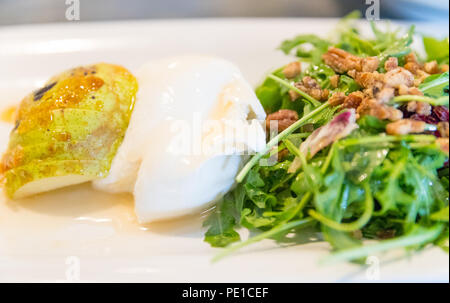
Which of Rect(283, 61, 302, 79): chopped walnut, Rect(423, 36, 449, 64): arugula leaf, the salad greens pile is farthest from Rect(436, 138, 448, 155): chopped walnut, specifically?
Rect(423, 36, 449, 64): arugula leaf

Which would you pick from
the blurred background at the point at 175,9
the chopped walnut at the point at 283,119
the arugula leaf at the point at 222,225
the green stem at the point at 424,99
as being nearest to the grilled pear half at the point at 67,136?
the arugula leaf at the point at 222,225

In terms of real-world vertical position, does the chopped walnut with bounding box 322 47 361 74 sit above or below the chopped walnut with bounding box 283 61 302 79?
above

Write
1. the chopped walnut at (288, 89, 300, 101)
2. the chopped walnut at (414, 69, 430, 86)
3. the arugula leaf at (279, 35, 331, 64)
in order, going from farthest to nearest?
the arugula leaf at (279, 35, 331, 64), the chopped walnut at (288, 89, 300, 101), the chopped walnut at (414, 69, 430, 86)

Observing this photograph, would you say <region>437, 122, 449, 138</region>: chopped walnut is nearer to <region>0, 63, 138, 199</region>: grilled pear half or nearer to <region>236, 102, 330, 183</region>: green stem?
<region>236, 102, 330, 183</region>: green stem

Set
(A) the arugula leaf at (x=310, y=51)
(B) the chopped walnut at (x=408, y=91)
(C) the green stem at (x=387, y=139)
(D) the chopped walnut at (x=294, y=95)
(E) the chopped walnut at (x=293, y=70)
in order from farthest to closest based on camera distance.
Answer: (A) the arugula leaf at (x=310, y=51)
(E) the chopped walnut at (x=293, y=70)
(D) the chopped walnut at (x=294, y=95)
(B) the chopped walnut at (x=408, y=91)
(C) the green stem at (x=387, y=139)

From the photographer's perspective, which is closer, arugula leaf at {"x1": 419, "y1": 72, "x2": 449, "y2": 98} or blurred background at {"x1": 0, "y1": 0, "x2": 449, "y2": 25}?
arugula leaf at {"x1": 419, "y1": 72, "x2": 449, "y2": 98}

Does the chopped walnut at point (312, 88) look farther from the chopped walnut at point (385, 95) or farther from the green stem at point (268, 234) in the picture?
the green stem at point (268, 234)

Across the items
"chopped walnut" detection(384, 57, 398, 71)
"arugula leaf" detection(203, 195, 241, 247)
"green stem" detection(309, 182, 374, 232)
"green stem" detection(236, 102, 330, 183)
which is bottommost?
"arugula leaf" detection(203, 195, 241, 247)
